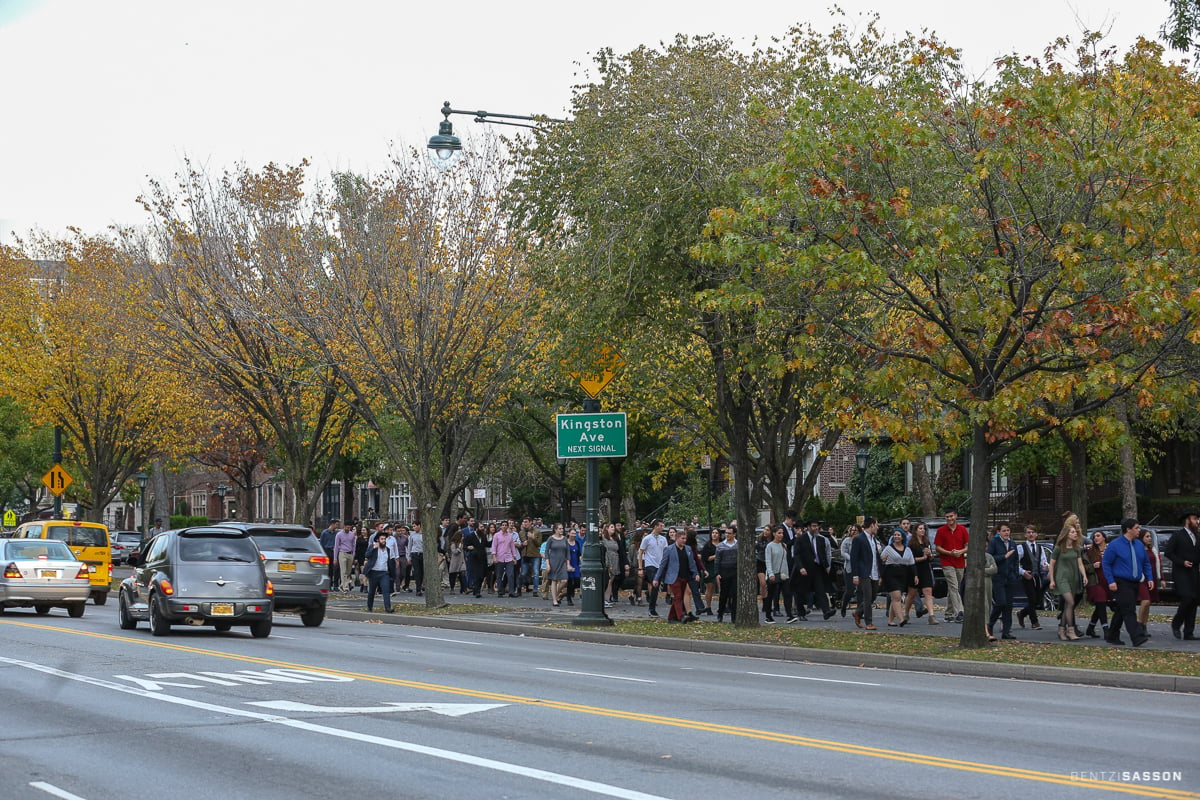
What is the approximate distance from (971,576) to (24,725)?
12.9 m

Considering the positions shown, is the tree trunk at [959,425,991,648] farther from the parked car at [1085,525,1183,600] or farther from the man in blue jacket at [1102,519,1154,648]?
the parked car at [1085,525,1183,600]

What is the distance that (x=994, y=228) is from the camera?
19.3 meters

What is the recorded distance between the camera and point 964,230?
18.5 metres

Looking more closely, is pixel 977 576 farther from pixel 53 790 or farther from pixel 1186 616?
pixel 53 790

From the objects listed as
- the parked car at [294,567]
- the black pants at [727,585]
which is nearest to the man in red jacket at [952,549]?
the black pants at [727,585]

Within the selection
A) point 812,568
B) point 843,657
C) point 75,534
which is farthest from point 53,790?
point 75,534

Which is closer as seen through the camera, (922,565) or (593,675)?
(593,675)

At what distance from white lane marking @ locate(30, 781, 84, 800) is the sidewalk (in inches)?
484

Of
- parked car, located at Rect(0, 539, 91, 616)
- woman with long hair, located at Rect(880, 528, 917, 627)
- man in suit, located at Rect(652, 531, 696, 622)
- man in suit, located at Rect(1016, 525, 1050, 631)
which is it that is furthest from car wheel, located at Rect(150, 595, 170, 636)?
man in suit, located at Rect(1016, 525, 1050, 631)

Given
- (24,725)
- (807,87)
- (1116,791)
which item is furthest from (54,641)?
(1116,791)

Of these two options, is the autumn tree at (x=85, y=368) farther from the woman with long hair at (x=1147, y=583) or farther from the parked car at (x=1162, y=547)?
the woman with long hair at (x=1147, y=583)

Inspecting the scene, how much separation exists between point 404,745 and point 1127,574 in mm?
13211

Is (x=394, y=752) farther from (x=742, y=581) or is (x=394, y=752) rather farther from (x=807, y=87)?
(x=742, y=581)

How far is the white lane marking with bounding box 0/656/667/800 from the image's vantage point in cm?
902
